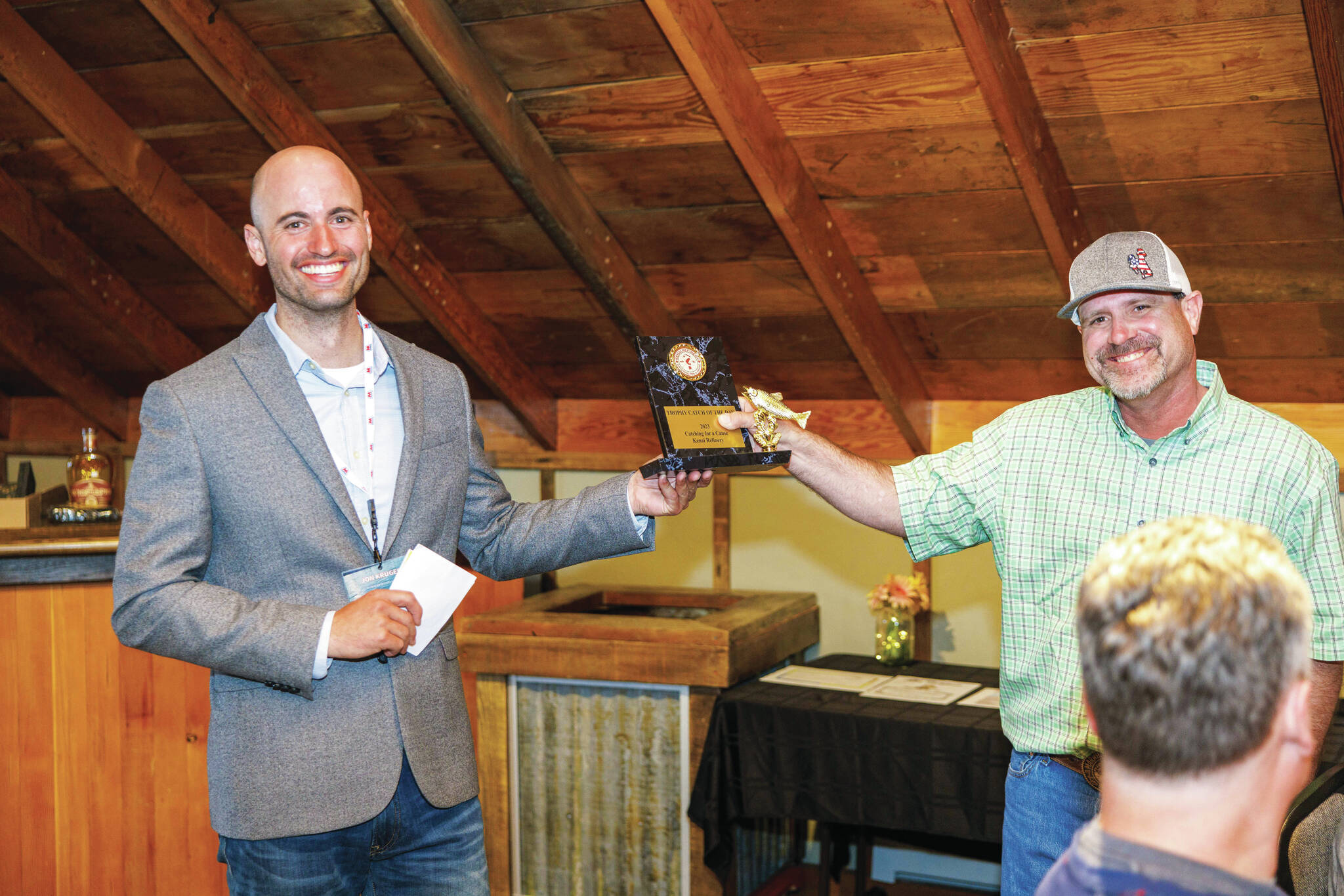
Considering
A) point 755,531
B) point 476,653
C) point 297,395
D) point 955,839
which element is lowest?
point 955,839

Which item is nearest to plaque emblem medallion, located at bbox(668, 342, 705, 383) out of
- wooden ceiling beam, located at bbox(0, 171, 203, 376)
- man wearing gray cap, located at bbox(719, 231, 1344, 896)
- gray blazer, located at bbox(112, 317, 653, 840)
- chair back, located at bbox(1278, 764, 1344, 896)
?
man wearing gray cap, located at bbox(719, 231, 1344, 896)

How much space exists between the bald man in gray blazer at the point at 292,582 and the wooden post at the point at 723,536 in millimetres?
2337

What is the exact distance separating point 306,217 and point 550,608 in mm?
1977

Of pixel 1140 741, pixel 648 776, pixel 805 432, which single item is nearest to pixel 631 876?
pixel 648 776

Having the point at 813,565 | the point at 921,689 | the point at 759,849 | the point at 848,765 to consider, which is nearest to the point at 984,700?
the point at 921,689

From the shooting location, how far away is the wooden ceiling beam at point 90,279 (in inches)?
152

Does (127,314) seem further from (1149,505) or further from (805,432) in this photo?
(1149,505)

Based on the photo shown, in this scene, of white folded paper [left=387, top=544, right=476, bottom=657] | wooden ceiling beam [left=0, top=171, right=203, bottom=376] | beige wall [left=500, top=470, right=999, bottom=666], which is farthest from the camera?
wooden ceiling beam [left=0, top=171, right=203, bottom=376]

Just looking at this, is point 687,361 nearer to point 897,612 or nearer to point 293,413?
point 293,413

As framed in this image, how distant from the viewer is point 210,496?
159 cm

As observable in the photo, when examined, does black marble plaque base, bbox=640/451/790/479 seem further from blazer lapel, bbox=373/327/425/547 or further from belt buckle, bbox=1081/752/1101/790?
belt buckle, bbox=1081/752/1101/790

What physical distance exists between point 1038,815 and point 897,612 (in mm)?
1645

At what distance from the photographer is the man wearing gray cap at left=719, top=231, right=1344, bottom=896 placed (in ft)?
5.62

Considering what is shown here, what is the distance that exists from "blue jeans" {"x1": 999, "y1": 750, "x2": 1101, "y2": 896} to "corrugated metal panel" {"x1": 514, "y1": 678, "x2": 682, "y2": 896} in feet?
4.52
